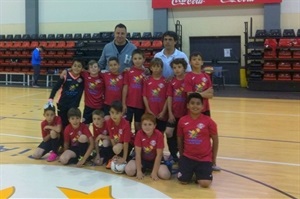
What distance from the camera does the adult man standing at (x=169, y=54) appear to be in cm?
420

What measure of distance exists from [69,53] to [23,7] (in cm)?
419

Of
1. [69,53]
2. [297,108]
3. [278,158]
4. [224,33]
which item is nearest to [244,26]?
[224,33]

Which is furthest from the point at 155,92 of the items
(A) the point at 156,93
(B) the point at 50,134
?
(B) the point at 50,134

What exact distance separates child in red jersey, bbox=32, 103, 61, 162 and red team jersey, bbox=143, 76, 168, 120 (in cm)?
128

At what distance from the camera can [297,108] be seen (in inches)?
352

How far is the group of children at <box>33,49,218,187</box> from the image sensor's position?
3816 mm

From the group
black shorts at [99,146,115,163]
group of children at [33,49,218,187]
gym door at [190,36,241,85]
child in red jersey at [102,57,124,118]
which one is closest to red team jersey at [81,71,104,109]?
group of children at [33,49,218,187]

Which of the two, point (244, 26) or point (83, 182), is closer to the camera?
point (83, 182)

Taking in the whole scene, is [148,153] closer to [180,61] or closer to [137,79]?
[137,79]

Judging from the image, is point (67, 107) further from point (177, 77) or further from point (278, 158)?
point (278, 158)

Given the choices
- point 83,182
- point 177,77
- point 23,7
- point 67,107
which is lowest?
point 83,182

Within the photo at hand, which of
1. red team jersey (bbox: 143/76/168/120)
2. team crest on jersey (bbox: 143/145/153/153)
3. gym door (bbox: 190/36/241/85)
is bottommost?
team crest on jersey (bbox: 143/145/153/153)

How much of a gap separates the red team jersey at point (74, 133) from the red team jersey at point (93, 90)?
13.9 inches

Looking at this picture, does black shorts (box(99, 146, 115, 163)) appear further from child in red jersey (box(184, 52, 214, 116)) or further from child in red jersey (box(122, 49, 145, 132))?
child in red jersey (box(184, 52, 214, 116))
